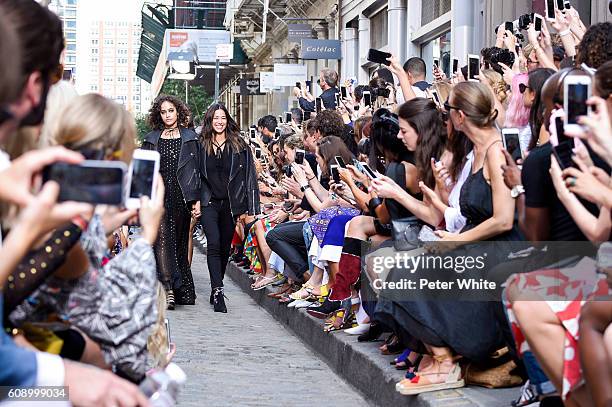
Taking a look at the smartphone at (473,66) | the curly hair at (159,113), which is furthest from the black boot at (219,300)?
the smartphone at (473,66)

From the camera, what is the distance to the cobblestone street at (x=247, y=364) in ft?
24.4

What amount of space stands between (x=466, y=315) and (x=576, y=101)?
208 cm

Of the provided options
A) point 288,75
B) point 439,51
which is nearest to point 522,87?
point 439,51

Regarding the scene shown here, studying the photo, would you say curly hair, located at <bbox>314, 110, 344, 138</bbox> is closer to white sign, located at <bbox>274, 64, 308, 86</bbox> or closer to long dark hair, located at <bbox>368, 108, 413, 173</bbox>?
long dark hair, located at <bbox>368, 108, 413, 173</bbox>

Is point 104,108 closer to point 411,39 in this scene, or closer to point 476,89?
point 476,89

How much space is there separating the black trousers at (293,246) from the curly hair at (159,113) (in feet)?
5.74

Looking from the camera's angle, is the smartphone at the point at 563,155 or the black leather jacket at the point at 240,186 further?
the black leather jacket at the point at 240,186

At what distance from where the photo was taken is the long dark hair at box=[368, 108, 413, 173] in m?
7.89

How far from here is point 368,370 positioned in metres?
7.44

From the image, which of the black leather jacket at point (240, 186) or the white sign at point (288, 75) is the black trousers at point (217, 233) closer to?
the black leather jacket at point (240, 186)

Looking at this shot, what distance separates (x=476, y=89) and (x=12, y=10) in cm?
391

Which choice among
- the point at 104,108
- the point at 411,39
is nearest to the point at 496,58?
the point at 104,108

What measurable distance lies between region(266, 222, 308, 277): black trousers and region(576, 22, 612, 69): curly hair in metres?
5.26

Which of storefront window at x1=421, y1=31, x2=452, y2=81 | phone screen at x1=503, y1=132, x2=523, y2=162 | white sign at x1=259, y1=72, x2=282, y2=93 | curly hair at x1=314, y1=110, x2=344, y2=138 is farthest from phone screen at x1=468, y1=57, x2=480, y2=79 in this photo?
white sign at x1=259, y1=72, x2=282, y2=93
